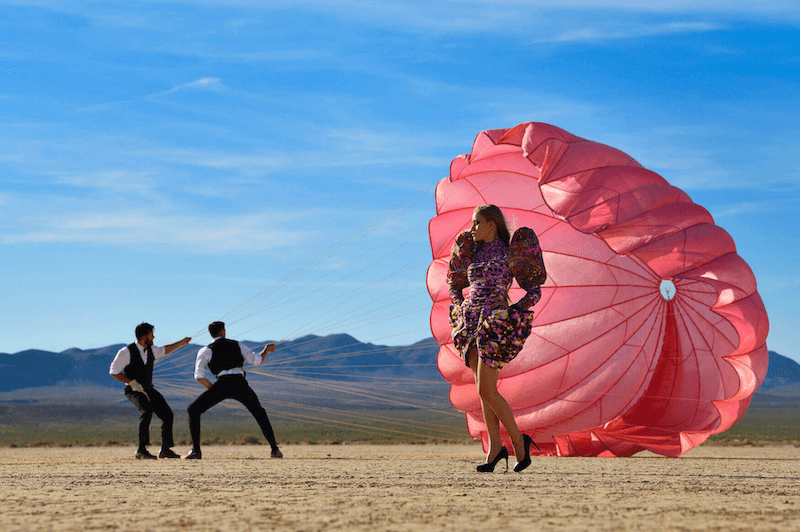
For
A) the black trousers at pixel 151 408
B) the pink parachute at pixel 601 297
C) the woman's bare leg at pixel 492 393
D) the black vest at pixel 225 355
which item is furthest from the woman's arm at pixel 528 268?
the black trousers at pixel 151 408

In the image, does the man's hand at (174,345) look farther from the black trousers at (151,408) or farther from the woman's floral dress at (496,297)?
the woman's floral dress at (496,297)

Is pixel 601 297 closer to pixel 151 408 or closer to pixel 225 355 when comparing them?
pixel 225 355

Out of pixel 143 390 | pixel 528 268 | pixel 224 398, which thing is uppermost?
pixel 528 268

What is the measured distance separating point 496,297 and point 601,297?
4.40 meters

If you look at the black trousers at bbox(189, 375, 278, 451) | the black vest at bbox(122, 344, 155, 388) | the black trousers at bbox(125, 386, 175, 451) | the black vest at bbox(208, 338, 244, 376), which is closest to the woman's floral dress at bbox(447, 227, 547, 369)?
the black trousers at bbox(189, 375, 278, 451)

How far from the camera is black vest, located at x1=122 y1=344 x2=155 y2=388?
9602mm

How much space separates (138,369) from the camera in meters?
9.64

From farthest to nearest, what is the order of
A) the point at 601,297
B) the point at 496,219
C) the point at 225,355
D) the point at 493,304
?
the point at 601,297
the point at 225,355
the point at 496,219
the point at 493,304

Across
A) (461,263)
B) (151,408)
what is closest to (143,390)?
(151,408)

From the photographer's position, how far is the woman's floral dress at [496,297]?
6.12m

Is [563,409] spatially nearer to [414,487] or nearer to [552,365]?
[552,365]

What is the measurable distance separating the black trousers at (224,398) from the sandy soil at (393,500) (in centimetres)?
231

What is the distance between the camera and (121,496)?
4.75 meters

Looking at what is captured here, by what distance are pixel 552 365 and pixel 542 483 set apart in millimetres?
4748
